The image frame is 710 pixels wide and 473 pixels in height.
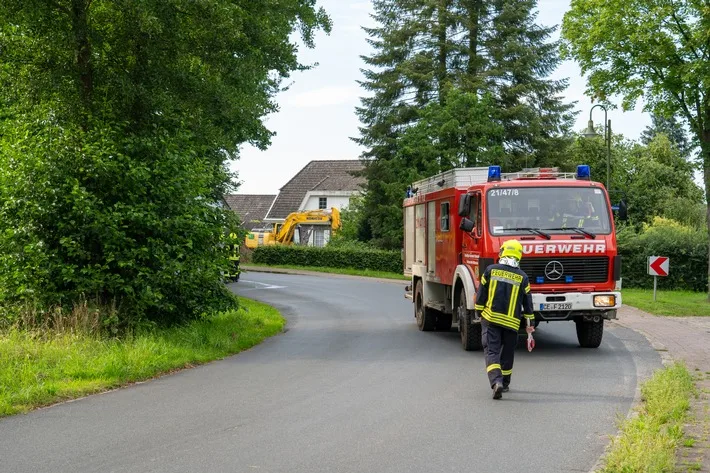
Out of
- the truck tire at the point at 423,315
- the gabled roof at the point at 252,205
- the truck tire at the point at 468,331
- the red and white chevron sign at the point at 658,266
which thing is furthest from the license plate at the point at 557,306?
the gabled roof at the point at 252,205

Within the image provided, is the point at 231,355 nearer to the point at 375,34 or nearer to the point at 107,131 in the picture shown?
the point at 107,131

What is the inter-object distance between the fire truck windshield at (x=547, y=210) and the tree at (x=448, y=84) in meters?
30.7

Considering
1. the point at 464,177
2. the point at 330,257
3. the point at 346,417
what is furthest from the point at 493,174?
the point at 330,257

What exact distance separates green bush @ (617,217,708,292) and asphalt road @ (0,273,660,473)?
1933 centimetres

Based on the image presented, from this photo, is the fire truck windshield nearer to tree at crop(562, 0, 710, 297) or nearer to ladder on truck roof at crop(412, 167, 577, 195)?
ladder on truck roof at crop(412, 167, 577, 195)

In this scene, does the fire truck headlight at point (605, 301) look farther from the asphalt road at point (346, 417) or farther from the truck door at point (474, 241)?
the truck door at point (474, 241)

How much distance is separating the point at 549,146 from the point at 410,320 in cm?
2993

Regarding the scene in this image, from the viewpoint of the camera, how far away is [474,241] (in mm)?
14938

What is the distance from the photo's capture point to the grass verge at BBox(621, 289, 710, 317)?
23.9m

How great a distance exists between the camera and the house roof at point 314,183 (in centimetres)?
8275

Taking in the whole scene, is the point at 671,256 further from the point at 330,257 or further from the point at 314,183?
the point at 314,183

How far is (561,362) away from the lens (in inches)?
542

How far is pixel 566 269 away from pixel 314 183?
7068 centimetres

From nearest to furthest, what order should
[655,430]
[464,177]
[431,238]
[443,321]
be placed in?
[655,430], [464,177], [431,238], [443,321]
